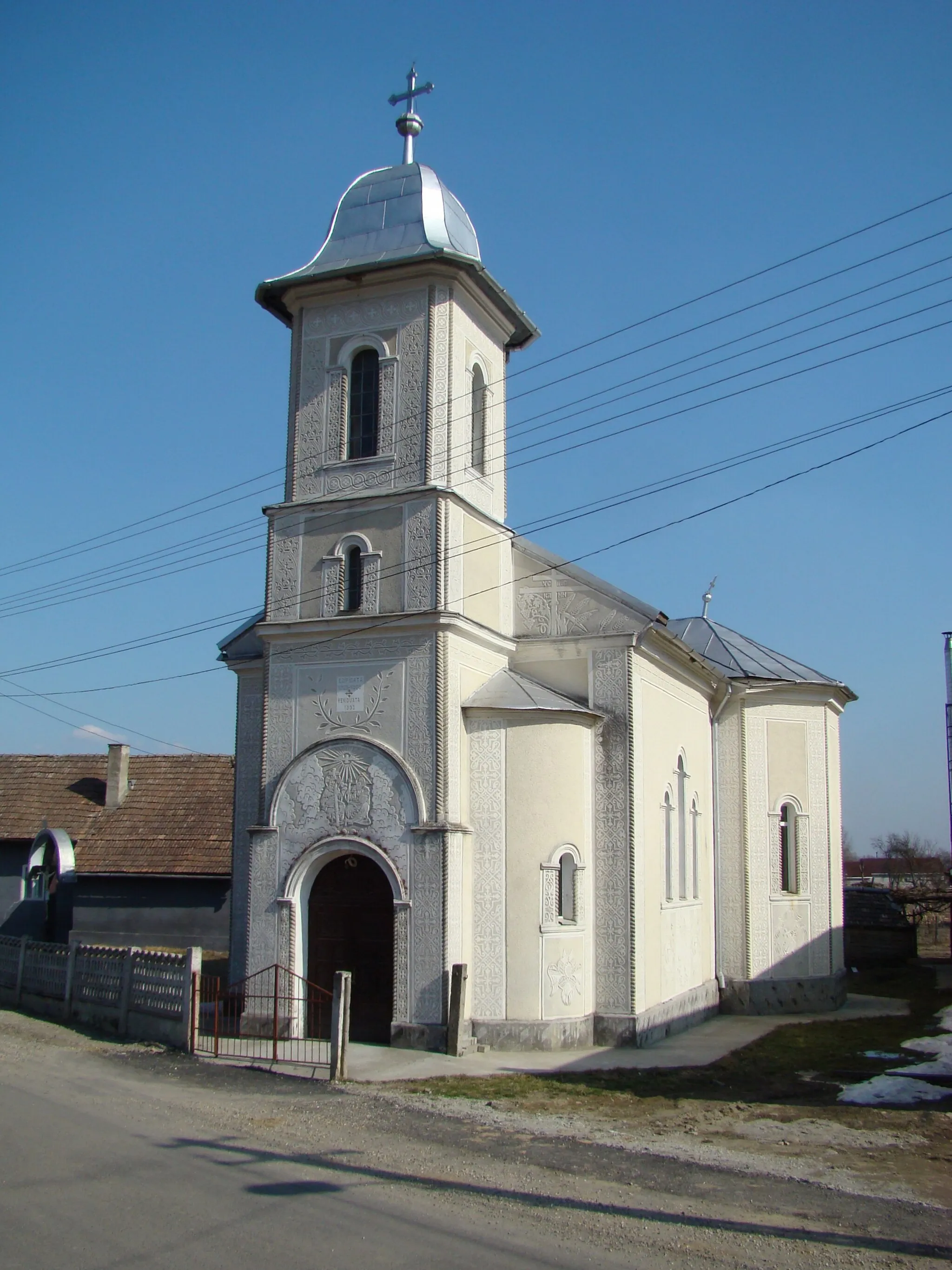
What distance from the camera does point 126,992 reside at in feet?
54.8

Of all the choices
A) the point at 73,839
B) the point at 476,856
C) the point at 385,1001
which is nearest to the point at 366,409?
the point at 476,856

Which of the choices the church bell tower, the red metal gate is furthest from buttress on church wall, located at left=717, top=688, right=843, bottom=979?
the red metal gate

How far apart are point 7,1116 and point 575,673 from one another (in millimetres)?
9830

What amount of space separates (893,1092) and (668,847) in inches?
254

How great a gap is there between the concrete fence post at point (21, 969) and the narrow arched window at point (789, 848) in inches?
545

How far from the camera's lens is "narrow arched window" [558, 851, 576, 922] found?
54.2 ft

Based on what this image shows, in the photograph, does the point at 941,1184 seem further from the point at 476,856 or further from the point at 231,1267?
the point at 476,856

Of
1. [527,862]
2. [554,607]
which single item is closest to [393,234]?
[554,607]

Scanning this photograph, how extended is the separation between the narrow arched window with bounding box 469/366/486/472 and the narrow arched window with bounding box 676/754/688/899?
611 cm

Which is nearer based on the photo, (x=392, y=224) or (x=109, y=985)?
(x=109, y=985)

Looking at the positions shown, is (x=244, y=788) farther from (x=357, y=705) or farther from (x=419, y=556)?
(x=419, y=556)

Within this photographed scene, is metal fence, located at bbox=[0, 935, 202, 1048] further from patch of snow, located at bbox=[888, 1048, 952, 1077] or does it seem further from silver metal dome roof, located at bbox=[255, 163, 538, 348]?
silver metal dome roof, located at bbox=[255, 163, 538, 348]

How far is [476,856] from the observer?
648 inches

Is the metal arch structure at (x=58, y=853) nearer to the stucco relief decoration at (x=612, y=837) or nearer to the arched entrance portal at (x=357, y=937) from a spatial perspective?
the arched entrance portal at (x=357, y=937)
